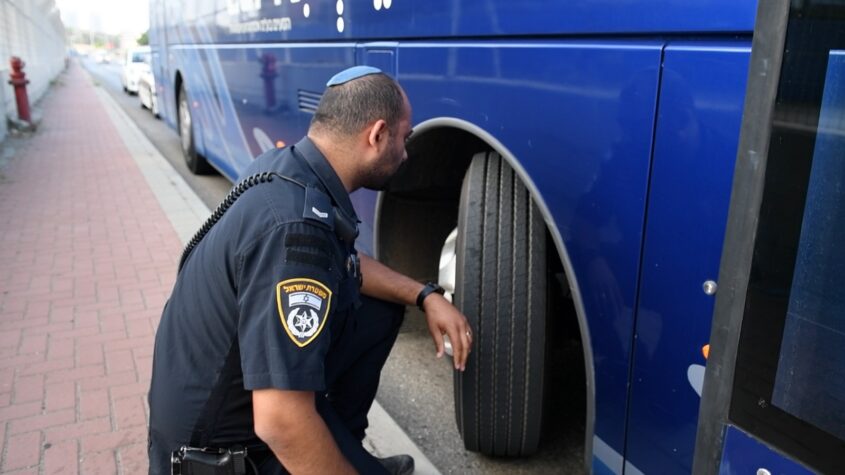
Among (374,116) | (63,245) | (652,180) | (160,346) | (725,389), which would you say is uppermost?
(374,116)

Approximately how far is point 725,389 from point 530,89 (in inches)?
41.4

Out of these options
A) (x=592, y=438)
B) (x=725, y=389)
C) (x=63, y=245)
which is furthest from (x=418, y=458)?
(x=63, y=245)

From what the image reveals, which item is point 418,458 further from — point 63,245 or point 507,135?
point 63,245

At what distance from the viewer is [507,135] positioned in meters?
2.10

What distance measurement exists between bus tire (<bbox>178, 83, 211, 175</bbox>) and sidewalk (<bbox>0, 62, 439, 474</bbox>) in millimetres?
302

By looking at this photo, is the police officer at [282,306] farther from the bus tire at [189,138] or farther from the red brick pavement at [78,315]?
the bus tire at [189,138]

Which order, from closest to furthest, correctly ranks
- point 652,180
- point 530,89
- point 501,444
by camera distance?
point 652,180, point 530,89, point 501,444

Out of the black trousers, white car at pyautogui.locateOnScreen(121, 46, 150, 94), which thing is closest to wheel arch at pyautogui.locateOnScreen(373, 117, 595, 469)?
the black trousers

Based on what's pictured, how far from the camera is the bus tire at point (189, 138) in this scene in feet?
26.1

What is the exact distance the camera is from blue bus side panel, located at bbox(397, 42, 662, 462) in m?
1.67

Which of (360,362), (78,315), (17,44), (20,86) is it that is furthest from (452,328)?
(17,44)

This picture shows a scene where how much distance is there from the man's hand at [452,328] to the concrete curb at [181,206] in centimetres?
63

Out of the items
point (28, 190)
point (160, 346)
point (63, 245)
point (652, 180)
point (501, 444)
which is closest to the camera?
point (652, 180)

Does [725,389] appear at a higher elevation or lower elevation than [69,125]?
higher
